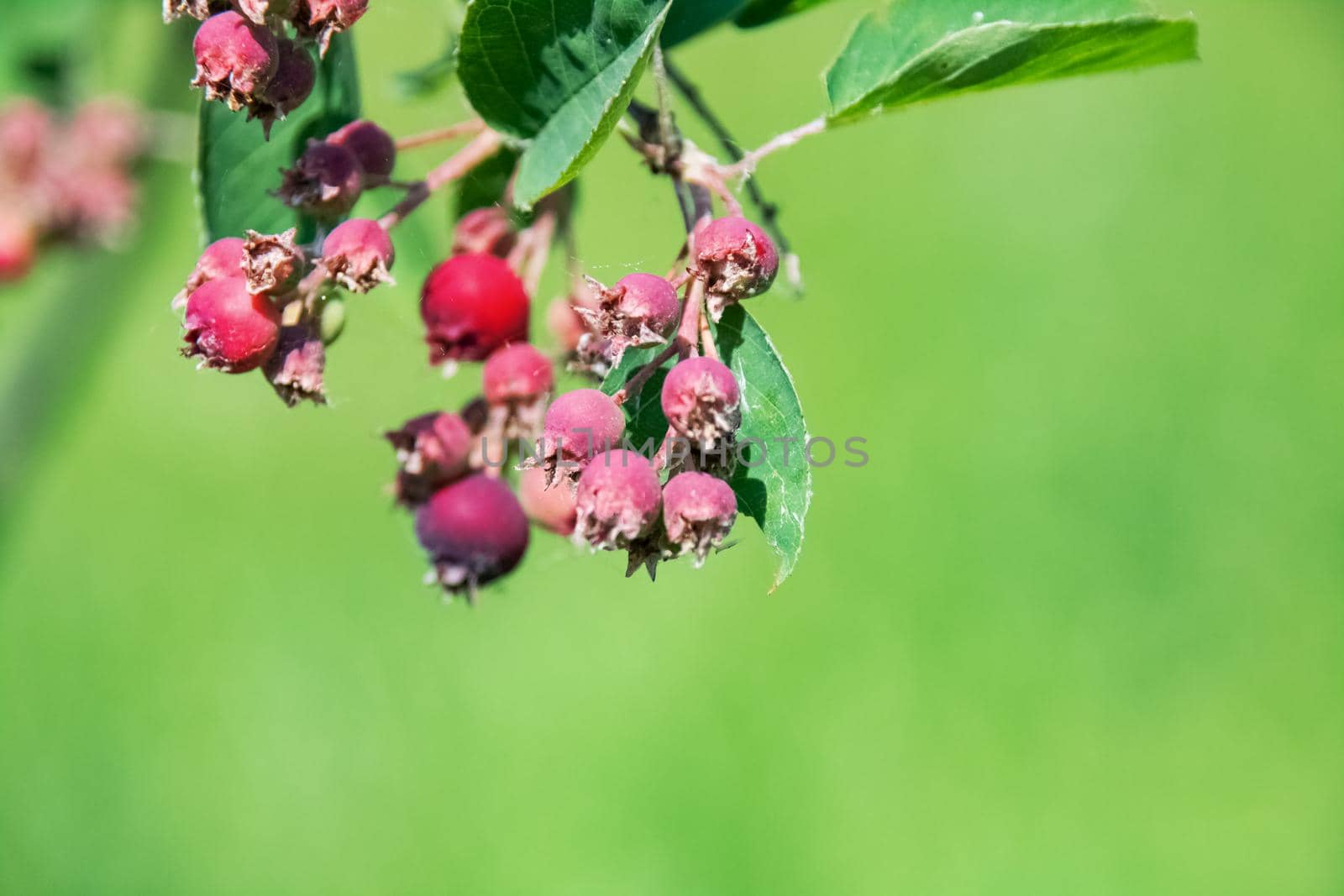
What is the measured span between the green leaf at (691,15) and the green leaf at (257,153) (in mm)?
317

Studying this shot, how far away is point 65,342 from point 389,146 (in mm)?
1516

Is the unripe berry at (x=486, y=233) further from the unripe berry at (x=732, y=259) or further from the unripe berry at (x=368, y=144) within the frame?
the unripe berry at (x=732, y=259)

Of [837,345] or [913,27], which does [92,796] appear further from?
[913,27]

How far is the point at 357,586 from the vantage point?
548 cm

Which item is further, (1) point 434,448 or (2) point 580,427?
(1) point 434,448

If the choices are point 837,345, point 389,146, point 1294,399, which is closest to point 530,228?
point 389,146

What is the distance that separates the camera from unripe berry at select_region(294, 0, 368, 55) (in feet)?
3.37

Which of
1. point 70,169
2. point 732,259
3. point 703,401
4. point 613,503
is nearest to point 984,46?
point 732,259

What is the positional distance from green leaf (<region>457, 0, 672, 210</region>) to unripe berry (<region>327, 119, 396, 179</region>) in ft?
0.38

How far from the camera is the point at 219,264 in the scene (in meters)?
1.14

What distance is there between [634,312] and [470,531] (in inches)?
14.0

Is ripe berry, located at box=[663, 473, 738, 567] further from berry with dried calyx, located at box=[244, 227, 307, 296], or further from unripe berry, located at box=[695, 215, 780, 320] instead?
berry with dried calyx, located at box=[244, 227, 307, 296]

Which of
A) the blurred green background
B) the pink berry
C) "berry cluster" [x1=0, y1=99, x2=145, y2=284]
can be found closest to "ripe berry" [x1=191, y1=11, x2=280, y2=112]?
the pink berry

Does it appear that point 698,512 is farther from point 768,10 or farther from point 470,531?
point 768,10
